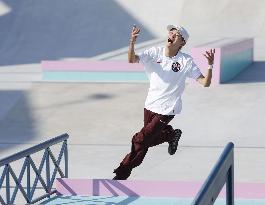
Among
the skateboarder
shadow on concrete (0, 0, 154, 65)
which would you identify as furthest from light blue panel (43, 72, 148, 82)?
the skateboarder

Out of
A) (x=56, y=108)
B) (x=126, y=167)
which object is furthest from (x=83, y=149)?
(x=126, y=167)

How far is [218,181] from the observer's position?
15.3 ft

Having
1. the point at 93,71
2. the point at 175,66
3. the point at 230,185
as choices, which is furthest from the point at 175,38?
the point at 93,71

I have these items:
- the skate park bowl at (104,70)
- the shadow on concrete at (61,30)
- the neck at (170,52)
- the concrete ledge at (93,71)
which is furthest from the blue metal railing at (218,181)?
the shadow on concrete at (61,30)

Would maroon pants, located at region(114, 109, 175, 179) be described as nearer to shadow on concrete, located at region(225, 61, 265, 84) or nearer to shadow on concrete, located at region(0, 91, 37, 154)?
shadow on concrete, located at region(0, 91, 37, 154)

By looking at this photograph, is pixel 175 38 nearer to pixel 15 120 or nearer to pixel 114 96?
pixel 15 120

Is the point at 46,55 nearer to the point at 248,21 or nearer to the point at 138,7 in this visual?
the point at 138,7

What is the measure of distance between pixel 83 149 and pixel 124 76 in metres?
5.86

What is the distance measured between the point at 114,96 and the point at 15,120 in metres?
2.26

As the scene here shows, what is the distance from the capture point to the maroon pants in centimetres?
824

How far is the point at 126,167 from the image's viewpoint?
849 centimetres

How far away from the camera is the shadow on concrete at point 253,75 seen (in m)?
18.0

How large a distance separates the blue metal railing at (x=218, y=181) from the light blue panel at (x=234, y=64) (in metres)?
12.6

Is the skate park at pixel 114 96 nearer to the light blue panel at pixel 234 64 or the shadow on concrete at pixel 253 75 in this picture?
the shadow on concrete at pixel 253 75
